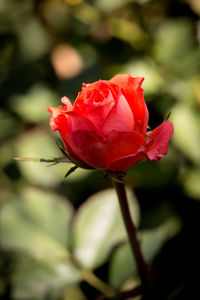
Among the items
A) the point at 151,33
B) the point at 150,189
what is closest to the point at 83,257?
the point at 150,189

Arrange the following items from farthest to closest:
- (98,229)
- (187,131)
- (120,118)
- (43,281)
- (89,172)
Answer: (89,172)
(187,131)
(98,229)
(43,281)
(120,118)

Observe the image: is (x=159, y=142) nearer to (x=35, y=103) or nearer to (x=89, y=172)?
(x=89, y=172)

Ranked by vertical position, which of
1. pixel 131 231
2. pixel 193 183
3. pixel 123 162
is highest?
pixel 123 162

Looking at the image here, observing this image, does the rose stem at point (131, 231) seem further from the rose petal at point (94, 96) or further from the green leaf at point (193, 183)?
the green leaf at point (193, 183)

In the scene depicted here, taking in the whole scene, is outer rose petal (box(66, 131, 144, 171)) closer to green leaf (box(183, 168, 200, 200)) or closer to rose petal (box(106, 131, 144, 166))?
rose petal (box(106, 131, 144, 166))

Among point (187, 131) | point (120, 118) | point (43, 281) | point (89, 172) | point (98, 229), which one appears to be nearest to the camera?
point (120, 118)

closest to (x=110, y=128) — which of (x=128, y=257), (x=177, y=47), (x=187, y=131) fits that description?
(x=128, y=257)
